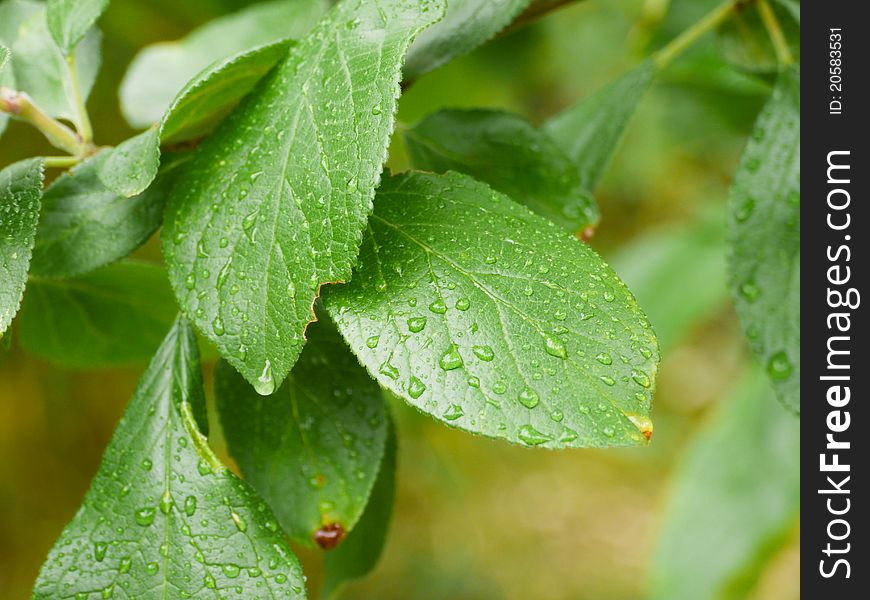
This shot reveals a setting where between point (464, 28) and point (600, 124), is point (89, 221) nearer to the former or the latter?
point (464, 28)

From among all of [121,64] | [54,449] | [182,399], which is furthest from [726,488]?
[54,449]

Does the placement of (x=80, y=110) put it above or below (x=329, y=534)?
above

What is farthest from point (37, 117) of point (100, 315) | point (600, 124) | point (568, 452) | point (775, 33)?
point (568, 452)

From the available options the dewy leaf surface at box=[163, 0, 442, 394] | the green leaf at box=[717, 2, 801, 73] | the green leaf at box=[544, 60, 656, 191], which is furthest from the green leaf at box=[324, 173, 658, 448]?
the green leaf at box=[717, 2, 801, 73]

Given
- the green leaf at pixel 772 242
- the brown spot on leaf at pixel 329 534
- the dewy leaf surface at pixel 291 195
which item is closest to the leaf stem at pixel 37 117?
the dewy leaf surface at pixel 291 195

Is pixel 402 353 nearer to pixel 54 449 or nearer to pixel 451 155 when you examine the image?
pixel 451 155

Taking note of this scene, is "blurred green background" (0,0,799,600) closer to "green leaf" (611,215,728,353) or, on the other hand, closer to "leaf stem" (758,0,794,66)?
"green leaf" (611,215,728,353)
